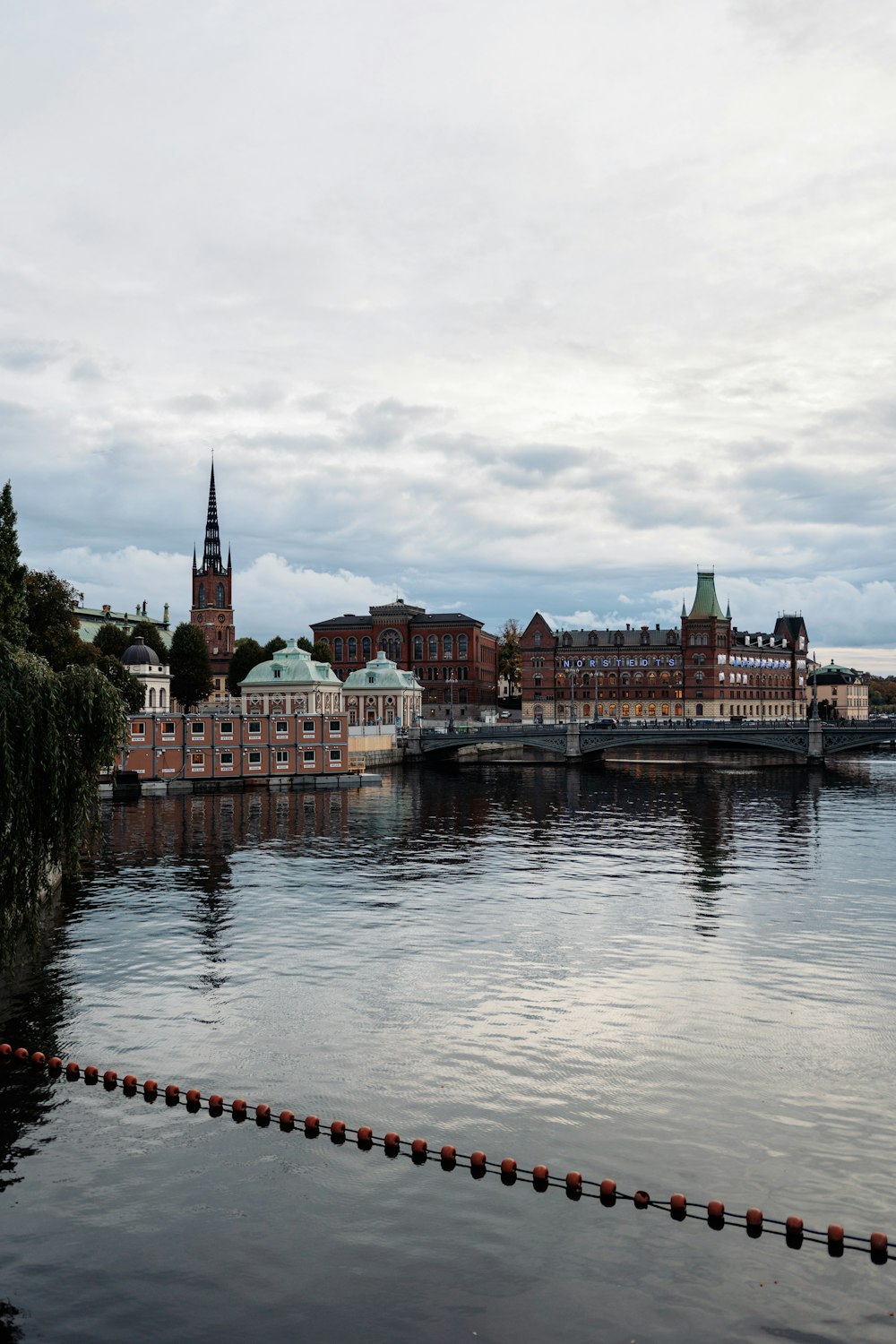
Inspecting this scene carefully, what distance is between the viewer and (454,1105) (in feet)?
90.0

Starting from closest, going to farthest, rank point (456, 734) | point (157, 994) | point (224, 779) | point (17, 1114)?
point (17, 1114) < point (157, 994) < point (224, 779) < point (456, 734)

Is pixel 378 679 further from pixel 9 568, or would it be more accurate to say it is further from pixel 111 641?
pixel 9 568

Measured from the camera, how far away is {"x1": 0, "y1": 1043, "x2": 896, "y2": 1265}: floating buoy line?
20641 millimetres

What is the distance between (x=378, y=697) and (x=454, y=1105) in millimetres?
156767

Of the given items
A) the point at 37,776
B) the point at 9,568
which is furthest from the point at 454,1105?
the point at 9,568

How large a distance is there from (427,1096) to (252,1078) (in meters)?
4.83

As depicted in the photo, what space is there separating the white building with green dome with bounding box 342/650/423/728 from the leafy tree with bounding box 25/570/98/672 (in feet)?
220

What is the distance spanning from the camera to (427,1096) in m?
27.9

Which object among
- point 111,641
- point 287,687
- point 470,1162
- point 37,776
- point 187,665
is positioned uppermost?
point 111,641

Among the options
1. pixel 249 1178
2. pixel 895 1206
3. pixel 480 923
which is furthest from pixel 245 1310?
pixel 480 923

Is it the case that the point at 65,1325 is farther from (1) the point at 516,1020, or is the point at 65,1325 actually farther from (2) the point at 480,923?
(2) the point at 480,923

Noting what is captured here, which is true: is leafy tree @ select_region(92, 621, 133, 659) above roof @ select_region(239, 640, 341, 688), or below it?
above

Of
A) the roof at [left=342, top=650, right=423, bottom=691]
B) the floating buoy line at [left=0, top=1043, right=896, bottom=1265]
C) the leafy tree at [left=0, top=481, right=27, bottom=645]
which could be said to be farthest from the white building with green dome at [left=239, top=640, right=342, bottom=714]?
the floating buoy line at [left=0, top=1043, right=896, bottom=1265]

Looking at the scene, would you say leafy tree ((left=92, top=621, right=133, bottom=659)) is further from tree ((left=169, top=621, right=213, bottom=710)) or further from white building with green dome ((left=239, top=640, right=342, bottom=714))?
white building with green dome ((left=239, top=640, right=342, bottom=714))
